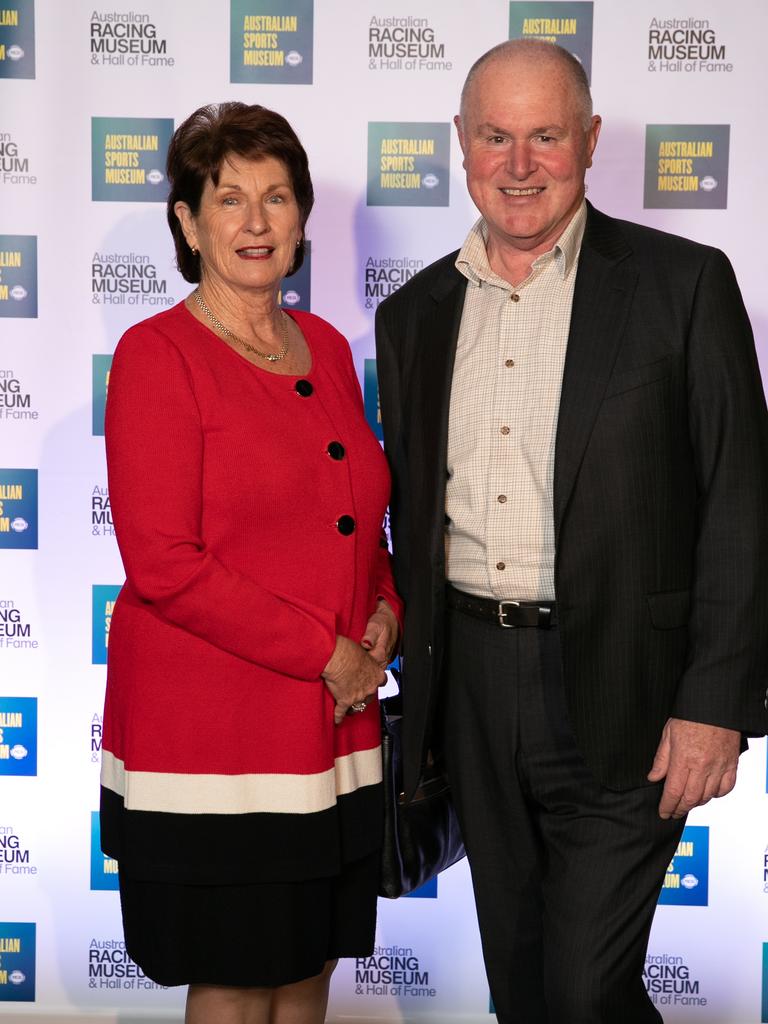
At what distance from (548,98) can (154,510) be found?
112 centimetres

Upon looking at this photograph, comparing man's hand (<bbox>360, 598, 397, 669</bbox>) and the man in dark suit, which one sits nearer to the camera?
the man in dark suit

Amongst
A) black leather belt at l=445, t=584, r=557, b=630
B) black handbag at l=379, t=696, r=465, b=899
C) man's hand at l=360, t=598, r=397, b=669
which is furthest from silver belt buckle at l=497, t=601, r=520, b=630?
black handbag at l=379, t=696, r=465, b=899

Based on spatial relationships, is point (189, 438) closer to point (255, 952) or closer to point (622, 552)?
point (622, 552)

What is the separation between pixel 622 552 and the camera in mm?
2186

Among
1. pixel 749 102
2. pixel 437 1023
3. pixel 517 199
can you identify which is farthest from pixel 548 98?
pixel 437 1023

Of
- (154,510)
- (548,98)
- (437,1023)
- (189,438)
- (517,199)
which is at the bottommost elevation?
(437,1023)

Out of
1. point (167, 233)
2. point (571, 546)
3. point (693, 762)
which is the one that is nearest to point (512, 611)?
point (571, 546)

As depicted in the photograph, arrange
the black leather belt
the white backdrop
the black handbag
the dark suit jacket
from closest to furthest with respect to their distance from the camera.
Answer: the dark suit jacket
the black leather belt
the black handbag
the white backdrop

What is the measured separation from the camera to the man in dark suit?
2152mm

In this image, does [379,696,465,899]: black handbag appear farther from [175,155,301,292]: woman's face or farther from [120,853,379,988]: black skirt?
[175,155,301,292]: woman's face

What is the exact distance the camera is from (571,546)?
7.16 ft

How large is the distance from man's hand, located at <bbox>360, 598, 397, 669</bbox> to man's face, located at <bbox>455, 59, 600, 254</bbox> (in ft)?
2.73

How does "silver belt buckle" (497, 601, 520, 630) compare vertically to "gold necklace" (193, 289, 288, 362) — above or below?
below

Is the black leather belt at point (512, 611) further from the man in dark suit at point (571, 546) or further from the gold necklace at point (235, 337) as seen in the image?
the gold necklace at point (235, 337)
